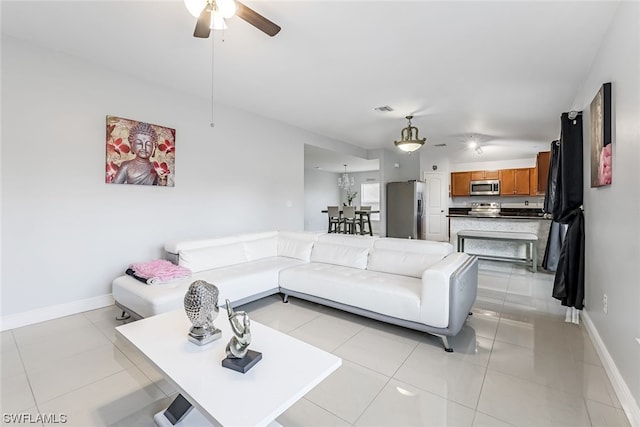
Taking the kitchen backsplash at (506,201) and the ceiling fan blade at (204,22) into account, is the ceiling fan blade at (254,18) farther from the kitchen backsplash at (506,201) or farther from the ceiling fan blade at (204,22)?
the kitchen backsplash at (506,201)

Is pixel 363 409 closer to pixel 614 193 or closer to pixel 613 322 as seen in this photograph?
pixel 613 322

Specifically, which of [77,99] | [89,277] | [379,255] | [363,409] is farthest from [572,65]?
[89,277]

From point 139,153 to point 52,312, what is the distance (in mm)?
1844

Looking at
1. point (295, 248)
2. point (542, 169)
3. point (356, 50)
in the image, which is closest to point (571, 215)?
point (356, 50)

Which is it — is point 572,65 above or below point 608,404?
above

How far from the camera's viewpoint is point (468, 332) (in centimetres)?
257

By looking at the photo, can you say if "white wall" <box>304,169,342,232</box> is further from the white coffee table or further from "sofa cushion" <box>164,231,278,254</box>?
the white coffee table

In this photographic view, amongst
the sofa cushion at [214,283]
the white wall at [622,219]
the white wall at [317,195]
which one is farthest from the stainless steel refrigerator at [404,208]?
the white wall at [622,219]

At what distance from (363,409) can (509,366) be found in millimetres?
1170

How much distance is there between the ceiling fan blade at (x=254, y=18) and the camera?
1.83m

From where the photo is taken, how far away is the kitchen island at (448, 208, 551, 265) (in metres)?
5.01

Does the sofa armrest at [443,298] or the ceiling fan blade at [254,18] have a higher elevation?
the ceiling fan blade at [254,18]

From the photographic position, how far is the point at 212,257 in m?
3.20

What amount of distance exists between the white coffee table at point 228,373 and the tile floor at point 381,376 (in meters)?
0.41
